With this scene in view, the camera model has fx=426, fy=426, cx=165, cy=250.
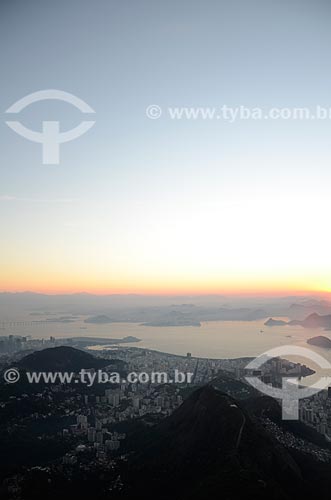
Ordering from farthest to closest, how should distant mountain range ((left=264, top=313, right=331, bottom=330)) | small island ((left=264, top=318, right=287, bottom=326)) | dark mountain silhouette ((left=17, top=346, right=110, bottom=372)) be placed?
small island ((left=264, top=318, right=287, bottom=326)) < distant mountain range ((left=264, top=313, right=331, bottom=330)) < dark mountain silhouette ((left=17, top=346, right=110, bottom=372))

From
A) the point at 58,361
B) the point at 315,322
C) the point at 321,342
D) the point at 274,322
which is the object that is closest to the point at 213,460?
the point at 58,361

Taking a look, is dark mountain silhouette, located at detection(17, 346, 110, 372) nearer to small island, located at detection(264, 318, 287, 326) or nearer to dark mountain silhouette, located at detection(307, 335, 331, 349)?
dark mountain silhouette, located at detection(307, 335, 331, 349)

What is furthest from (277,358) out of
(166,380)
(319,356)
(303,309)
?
(303,309)

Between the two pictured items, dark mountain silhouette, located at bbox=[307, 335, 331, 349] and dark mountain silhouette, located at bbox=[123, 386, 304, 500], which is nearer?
dark mountain silhouette, located at bbox=[123, 386, 304, 500]

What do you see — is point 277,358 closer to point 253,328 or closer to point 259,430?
point 253,328

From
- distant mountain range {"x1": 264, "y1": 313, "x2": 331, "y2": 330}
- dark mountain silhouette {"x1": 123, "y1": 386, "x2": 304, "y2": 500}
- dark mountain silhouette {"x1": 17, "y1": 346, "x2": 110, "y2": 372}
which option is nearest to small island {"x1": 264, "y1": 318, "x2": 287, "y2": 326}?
distant mountain range {"x1": 264, "y1": 313, "x2": 331, "y2": 330}

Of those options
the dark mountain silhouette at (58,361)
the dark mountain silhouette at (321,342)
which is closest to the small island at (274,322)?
the dark mountain silhouette at (321,342)

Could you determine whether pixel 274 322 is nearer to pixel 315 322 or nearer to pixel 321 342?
pixel 315 322
